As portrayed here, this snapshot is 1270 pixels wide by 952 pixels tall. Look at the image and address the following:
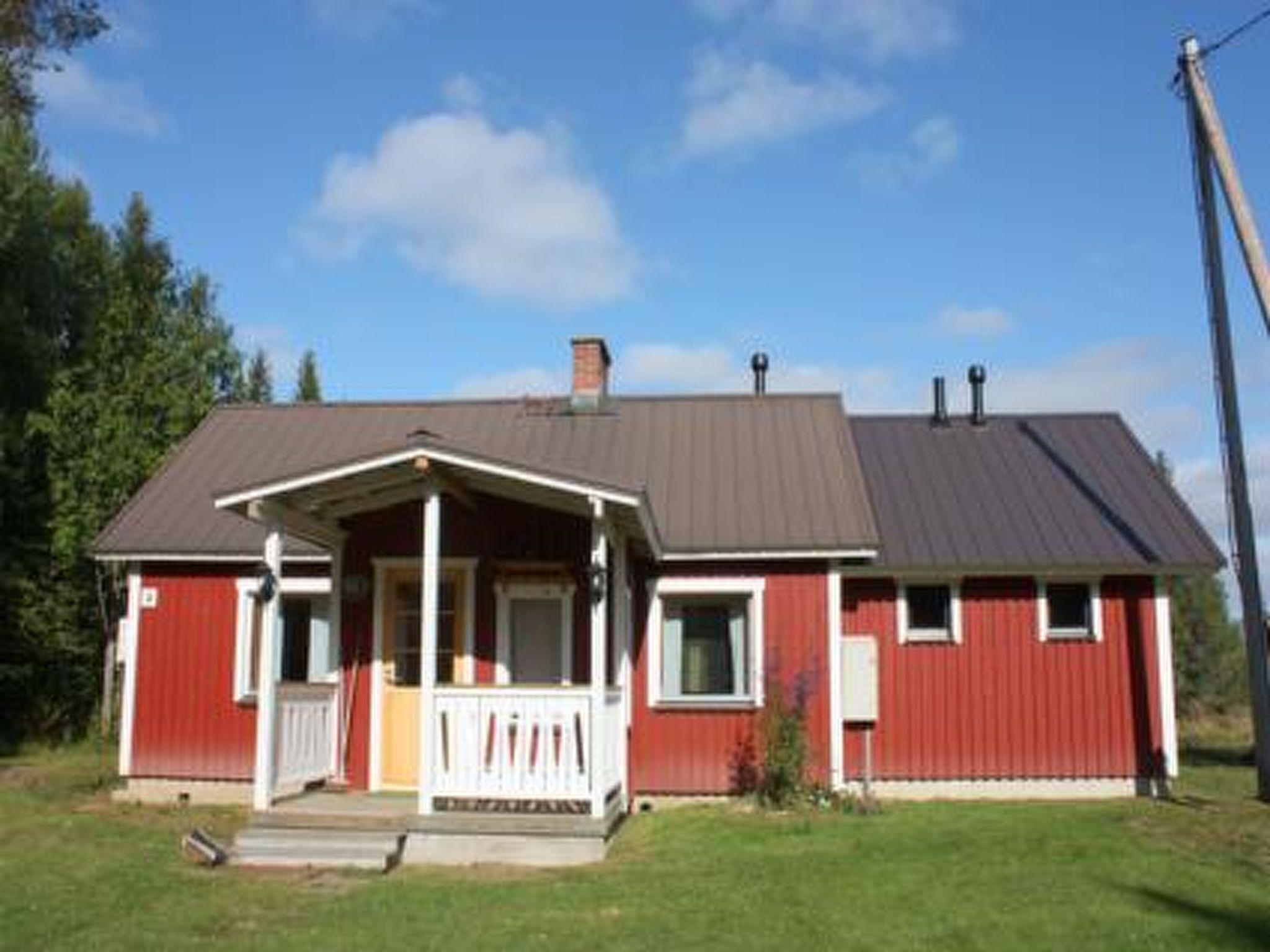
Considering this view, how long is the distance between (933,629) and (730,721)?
10.0 ft

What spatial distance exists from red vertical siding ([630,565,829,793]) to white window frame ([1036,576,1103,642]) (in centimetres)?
290

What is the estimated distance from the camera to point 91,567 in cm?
2484

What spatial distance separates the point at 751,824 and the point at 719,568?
316 centimetres

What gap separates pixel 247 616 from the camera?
15.4m

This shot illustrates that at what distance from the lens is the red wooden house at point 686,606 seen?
14023 millimetres

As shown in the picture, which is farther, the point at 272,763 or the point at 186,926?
the point at 272,763

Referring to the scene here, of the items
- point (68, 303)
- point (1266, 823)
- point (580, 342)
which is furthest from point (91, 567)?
point (1266, 823)

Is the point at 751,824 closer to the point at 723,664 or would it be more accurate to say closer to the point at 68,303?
the point at 723,664

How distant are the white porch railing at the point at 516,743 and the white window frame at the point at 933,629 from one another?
16.9 ft

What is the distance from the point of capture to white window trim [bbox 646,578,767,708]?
1416cm

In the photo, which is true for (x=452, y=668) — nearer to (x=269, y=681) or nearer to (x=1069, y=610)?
(x=269, y=681)

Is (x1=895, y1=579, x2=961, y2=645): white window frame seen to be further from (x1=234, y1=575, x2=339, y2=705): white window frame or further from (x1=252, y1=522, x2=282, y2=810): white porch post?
(x1=252, y1=522, x2=282, y2=810): white porch post

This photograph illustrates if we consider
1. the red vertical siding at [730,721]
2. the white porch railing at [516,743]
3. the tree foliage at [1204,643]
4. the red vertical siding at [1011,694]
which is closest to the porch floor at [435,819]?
the white porch railing at [516,743]

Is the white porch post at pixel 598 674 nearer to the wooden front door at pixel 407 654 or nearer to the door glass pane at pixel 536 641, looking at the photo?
the door glass pane at pixel 536 641
